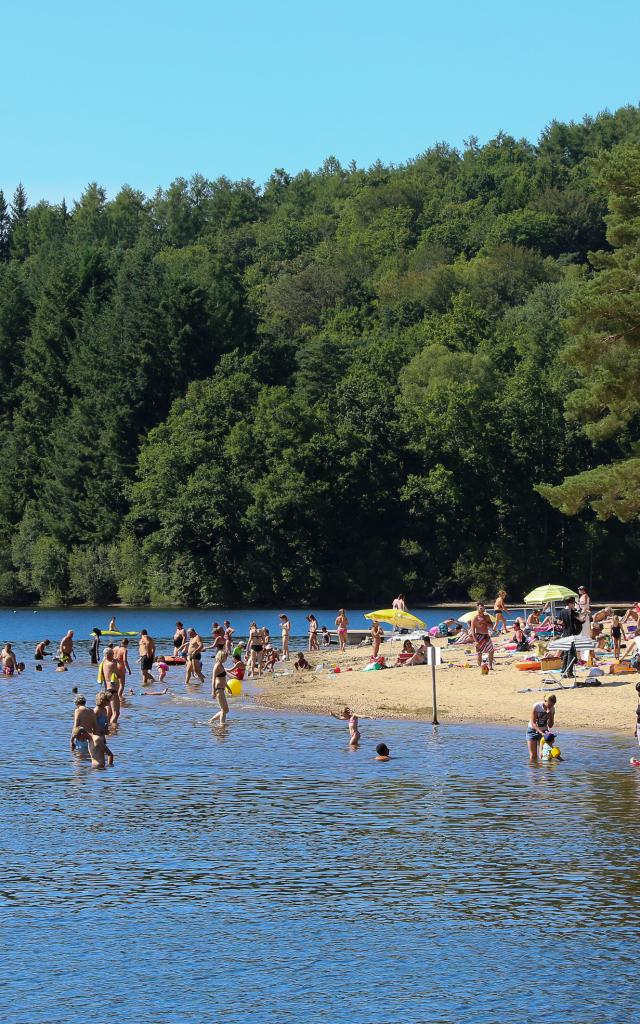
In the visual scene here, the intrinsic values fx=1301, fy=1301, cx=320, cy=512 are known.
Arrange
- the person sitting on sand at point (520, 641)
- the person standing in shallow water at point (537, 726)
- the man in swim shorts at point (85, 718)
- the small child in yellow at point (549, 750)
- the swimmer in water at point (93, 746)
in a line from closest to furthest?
the person standing in shallow water at point (537, 726) < the small child in yellow at point (549, 750) < the swimmer in water at point (93, 746) < the man in swim shorts at point (85, 718) < the person sitting on sand at point (520, 641)

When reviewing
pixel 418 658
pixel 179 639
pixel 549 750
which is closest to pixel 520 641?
pixel 418 658

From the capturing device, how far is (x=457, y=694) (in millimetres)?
38219

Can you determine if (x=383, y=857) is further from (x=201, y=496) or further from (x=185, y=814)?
(x=201, y=496)

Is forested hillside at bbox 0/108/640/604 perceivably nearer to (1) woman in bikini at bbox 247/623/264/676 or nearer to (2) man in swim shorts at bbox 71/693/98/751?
(1) woman in bikini at bbox 247/623/264/676

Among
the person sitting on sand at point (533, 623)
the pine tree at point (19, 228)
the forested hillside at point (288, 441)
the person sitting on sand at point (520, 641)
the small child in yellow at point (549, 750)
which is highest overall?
the pine tree at point (19, 228)

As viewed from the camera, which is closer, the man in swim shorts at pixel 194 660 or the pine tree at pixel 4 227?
the man in swim shorts at pixel 194 660

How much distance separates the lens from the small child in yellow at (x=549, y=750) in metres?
28.1

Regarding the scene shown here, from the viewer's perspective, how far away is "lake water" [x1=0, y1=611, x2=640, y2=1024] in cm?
Answer: 1516

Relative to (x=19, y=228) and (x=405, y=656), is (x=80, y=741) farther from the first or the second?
(x=19, y=228)

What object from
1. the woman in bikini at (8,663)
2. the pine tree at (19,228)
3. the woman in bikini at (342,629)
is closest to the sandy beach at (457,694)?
the woman in bikini at (342,629)

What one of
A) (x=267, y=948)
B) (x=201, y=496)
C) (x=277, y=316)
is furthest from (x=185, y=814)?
(x=277, y=316)

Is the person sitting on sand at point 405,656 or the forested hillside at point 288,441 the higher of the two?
the forested hillside at point 288,441

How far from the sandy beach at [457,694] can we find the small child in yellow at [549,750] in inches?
141

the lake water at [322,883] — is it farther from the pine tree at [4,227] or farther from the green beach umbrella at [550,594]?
the pine tree at [4,227]
